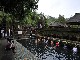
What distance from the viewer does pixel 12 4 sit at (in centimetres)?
1788

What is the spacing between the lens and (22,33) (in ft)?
249

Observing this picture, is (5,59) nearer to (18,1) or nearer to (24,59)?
(24,59)

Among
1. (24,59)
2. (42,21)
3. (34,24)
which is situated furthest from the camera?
(34,24)

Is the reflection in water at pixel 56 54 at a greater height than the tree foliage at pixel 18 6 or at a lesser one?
lesser

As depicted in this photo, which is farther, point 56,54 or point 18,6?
point 56,54

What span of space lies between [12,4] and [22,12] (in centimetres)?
378

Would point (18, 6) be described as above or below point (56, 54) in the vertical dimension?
above

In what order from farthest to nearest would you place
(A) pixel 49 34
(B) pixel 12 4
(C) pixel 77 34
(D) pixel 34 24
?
(D) pixel 34 24 < (A) pixel 49 34 < (C) pixel 77 34 < (B) pixel 12 4

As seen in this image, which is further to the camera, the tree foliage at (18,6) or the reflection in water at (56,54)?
the reflection in water at (56,54)

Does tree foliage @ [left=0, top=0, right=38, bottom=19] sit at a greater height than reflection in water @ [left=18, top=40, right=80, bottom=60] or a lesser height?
greater

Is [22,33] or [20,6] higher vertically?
[20,6]

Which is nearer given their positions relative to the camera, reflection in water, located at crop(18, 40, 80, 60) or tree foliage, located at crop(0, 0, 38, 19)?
tree foliage, located at crop(0, 0, 38, 19)

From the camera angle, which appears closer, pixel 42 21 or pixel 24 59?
pixel 24 59

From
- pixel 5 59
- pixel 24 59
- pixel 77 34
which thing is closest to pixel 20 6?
pixel 5 59
